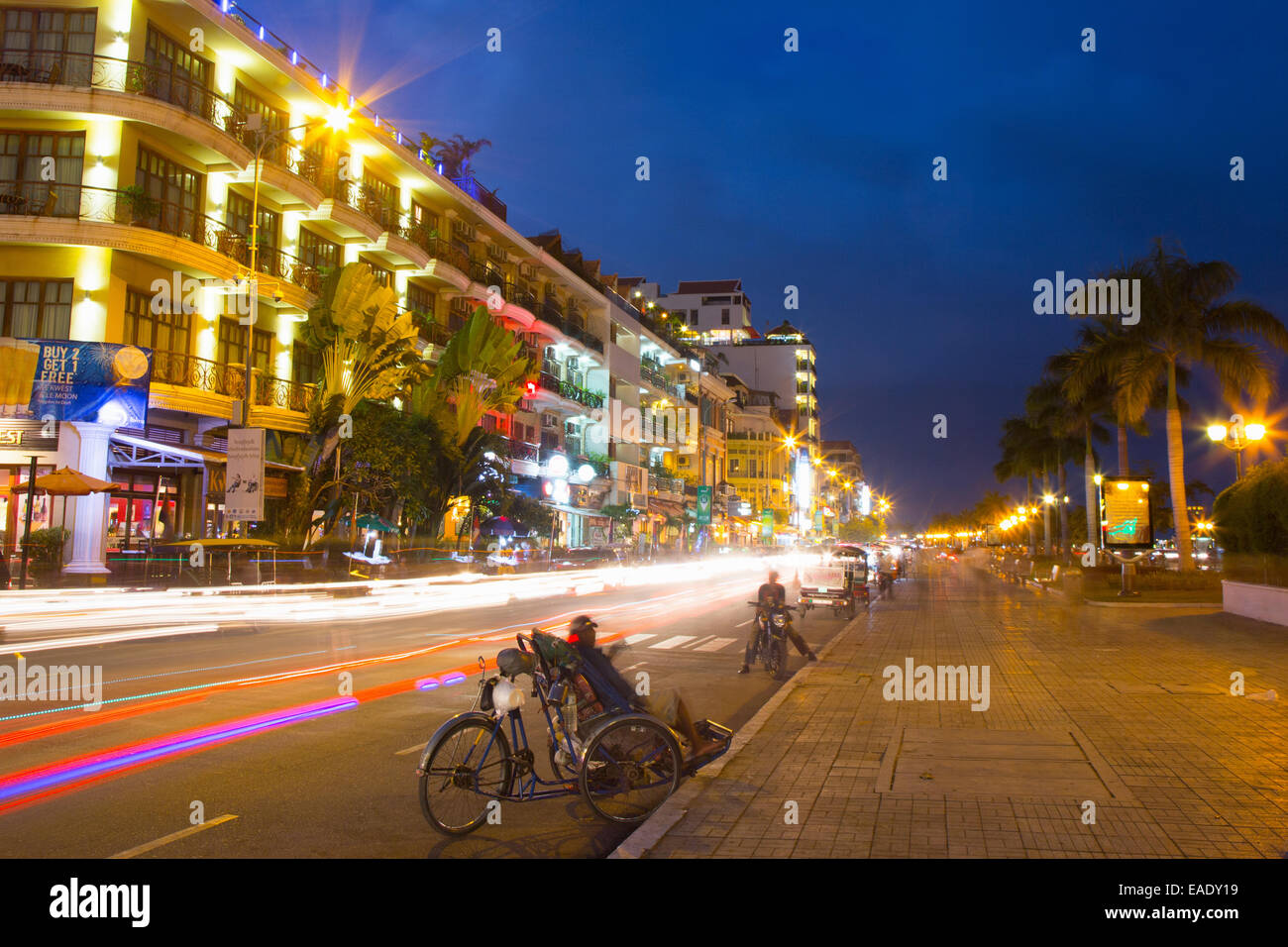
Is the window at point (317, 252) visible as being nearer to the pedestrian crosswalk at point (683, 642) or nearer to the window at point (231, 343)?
the window at point (231, 343)

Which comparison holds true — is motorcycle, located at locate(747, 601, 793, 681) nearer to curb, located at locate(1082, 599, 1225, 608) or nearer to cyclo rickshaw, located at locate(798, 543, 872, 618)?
cyclo rickshaw, located at locate(798, 543, 872, 618)

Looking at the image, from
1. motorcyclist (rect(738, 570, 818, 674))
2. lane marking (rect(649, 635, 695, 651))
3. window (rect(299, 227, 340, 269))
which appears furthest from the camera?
window (rect(299, 227, 340, 269))

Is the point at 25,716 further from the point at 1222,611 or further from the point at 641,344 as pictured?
the point at 641,344

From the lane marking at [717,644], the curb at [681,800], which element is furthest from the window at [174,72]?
the curb at [681,800]

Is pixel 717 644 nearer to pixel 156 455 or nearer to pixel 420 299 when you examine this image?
pixel 156 455

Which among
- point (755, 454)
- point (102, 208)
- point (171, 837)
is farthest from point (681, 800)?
point (755, 454)

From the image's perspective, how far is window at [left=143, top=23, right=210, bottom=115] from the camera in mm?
26156

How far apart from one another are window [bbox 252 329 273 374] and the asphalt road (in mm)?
16671

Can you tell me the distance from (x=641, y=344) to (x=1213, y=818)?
6377cm

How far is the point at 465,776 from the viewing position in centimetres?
594

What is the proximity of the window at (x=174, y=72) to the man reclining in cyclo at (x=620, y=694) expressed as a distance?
25.7m

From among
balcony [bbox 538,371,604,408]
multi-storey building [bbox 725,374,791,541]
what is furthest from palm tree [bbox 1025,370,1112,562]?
multi-storey building [bbox 725,374,791,541]

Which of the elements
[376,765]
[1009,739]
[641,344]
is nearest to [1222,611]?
[1009,739]
